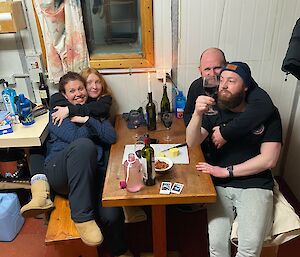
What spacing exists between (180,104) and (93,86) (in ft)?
2.15

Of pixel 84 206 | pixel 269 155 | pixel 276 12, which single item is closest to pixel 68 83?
pixel 84 206

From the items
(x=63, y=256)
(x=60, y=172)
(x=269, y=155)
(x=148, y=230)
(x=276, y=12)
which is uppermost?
(x=276, y=12)

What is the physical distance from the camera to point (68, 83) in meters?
2.13

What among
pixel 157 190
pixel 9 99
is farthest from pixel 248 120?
pixel 9 99

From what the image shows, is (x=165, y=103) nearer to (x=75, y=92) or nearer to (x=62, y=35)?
(x=75, y=92)

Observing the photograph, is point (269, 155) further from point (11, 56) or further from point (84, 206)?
point (11, 56)

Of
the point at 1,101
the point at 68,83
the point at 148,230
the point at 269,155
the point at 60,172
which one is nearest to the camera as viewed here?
the point at 269,155

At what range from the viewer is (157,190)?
1508 millimetres

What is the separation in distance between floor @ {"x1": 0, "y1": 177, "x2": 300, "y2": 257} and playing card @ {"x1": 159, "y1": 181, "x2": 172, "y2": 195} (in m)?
0.70

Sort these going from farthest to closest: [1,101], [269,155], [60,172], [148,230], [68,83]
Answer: [1,101]
[148,230]
[68,83]
[60,172]
[269,155]

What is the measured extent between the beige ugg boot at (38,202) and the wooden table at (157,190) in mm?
451

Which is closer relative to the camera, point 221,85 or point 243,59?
point 221,85

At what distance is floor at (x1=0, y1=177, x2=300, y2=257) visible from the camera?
2.09m

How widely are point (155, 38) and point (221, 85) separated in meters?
0.79
